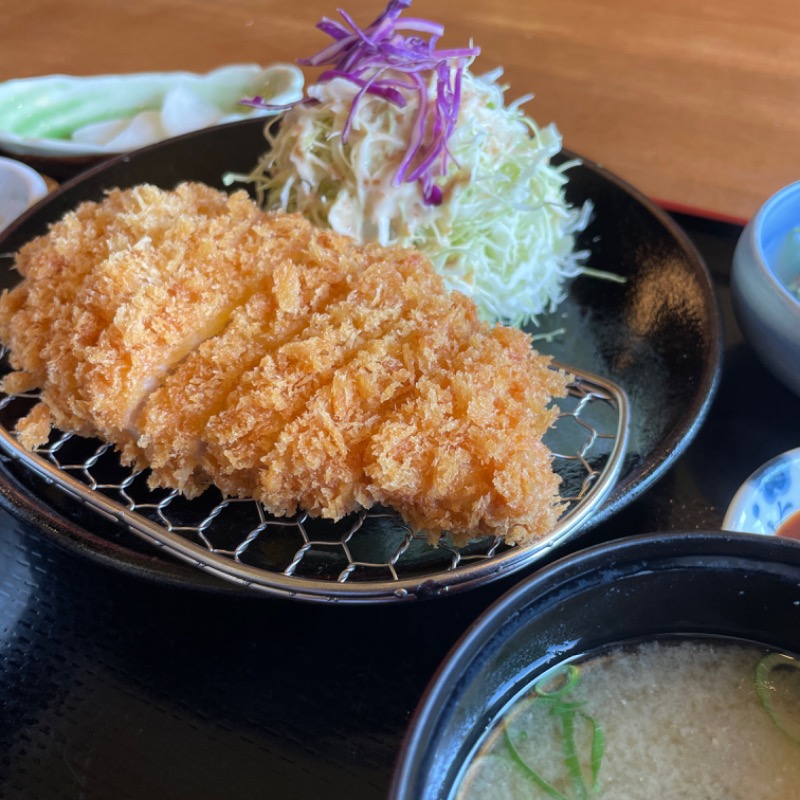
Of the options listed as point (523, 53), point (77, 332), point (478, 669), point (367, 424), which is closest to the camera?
point (478, 669)

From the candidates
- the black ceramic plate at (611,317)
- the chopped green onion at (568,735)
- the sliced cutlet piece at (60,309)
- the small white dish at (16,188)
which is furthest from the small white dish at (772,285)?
the small white dish at (16,188)

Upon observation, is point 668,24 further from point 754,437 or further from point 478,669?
point 478,669

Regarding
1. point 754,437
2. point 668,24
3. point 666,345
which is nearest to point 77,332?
point 666,345

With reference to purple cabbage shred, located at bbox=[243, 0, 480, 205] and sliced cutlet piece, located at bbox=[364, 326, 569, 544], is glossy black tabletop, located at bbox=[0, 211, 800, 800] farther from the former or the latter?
purple cabbage shred, located at bbox=[243, 0, 480, 205]

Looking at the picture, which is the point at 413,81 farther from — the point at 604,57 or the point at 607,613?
the point at 607,613

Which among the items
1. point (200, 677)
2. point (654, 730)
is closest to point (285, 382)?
point (200, 677)
